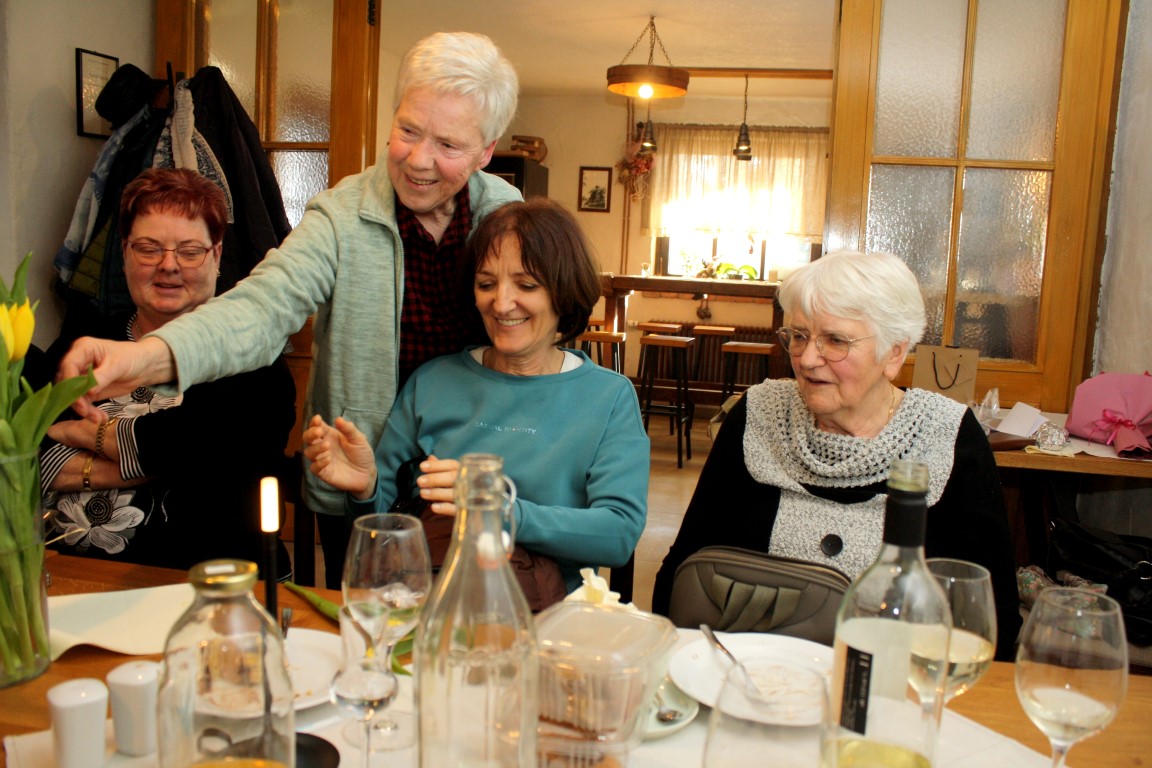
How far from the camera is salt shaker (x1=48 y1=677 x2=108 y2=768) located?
90 cm

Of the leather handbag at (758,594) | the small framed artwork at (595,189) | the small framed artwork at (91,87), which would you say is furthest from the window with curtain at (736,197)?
the leather handbag at (758,594)

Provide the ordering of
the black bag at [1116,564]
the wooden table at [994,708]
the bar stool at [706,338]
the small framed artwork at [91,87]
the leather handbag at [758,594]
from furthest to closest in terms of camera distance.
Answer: the bar stool at [706,338] < the small framed artwork at [91,87] < the black bag at [1116,564] < the leather handbag at [758,594] < the wooden table at [994,708]

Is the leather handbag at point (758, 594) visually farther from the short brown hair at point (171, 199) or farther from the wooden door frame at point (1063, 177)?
the wooden door frame at point (1063, 177)

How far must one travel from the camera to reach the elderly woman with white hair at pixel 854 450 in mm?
1729

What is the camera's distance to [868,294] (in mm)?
1748

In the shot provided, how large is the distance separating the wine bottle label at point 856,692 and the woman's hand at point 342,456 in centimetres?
84

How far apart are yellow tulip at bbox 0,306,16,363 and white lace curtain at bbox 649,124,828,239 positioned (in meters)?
9.22

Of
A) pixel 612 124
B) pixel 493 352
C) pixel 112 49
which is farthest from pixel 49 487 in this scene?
pixel 612 124

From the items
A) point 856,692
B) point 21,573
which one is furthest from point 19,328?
point 856,692

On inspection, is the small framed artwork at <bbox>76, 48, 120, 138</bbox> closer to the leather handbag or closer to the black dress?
the black dress

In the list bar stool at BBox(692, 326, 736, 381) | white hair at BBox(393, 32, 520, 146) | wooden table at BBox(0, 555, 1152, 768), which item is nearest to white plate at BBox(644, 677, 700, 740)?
wooden table at BBox(0, 555, 1152, 768)

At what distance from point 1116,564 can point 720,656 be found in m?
1.59

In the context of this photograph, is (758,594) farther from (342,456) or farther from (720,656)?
(342,456)

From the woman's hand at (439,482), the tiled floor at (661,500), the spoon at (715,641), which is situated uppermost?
the woman's hand at (439,482)
